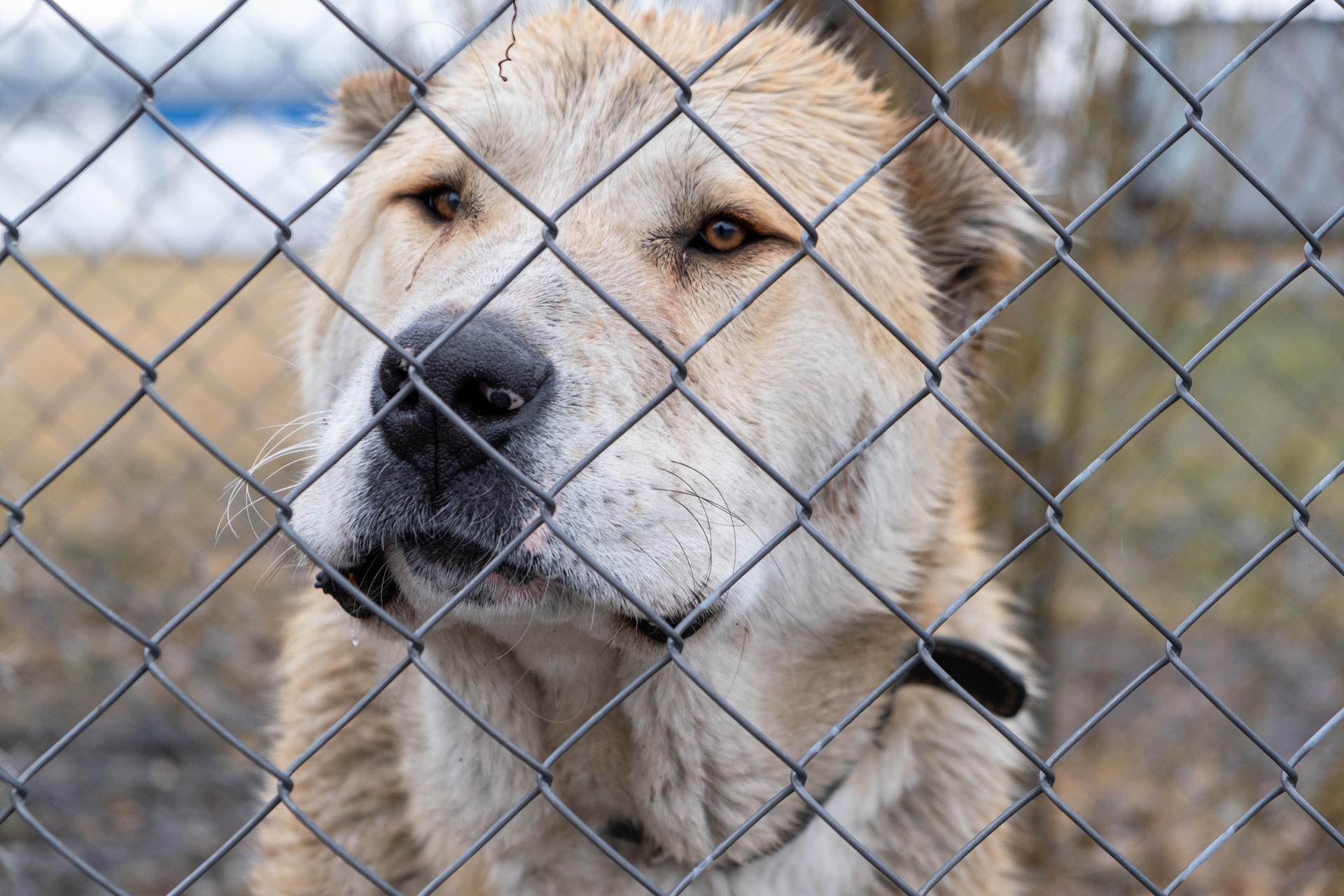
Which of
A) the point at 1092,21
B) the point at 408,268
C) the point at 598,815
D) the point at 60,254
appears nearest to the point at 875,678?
the point at 598,815

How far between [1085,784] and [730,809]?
8.67 ft

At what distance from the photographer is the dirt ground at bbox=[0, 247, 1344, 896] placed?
13.0 feet

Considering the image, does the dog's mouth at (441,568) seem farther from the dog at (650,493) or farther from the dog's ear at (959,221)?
the dog's ear at (959,221)

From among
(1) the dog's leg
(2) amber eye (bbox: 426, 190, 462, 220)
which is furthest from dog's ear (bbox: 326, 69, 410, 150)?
(1) the dog's leg

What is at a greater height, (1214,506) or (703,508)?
(1214,506)

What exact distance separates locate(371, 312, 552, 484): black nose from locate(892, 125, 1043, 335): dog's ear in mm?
1348

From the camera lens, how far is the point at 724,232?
2.23 meters

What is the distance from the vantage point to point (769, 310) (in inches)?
87.3

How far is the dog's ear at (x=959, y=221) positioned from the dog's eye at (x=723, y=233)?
Result: 635 millimetres

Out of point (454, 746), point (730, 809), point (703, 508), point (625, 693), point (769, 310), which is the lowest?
point (454, 746)

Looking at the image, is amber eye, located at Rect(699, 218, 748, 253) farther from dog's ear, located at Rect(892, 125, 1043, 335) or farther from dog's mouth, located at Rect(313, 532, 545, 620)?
dog's mouth, located at Rect(313, 532, 545, 620)

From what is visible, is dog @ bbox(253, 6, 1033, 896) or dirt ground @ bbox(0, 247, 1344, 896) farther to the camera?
dirt ground @ bbox(0, 247, 1344, 896)

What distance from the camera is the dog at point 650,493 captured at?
5.80 ft

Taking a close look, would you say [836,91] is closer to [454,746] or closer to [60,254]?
[454,746]
